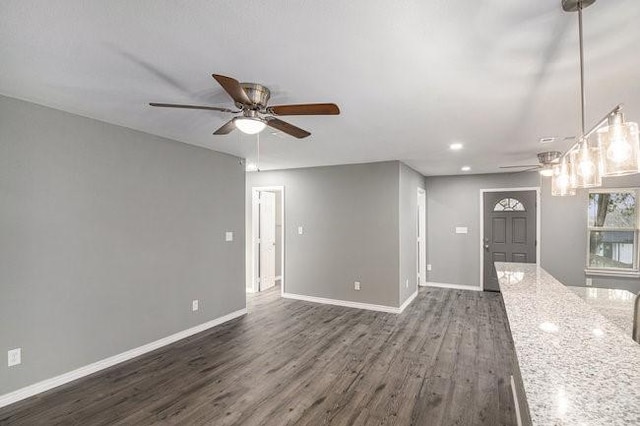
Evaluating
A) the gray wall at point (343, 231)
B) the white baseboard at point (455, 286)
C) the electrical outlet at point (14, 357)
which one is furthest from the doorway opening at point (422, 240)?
the electrical outlet at point (14, 357)

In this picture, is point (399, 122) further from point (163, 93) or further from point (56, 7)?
point (56, 7)

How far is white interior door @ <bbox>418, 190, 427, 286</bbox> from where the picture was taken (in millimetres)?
6738

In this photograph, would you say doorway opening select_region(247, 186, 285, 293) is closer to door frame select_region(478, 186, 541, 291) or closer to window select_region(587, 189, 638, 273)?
door frame select_region(478, 186, 541, 291)

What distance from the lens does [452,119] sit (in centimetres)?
296

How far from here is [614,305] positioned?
2648mm

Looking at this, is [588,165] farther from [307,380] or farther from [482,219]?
[482,219]

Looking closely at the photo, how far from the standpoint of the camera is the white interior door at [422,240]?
22.1ft

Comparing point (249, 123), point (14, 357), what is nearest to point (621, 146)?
point (249, 123)

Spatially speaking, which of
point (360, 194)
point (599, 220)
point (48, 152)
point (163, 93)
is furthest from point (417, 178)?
point (48, 152)

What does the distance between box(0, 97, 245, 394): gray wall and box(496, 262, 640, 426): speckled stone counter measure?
344 centimetres

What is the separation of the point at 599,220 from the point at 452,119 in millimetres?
4537

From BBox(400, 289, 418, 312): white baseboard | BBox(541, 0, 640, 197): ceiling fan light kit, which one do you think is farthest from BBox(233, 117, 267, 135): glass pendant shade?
BBox(400, 289, 418, 312): white baseboard

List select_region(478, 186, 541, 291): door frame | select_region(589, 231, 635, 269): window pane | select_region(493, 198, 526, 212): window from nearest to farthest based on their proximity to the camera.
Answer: select_region(589, 231, 635, 269): window pane
select_region(478, 186, 541, 291): door frame
select_region(493, 198, 526, 212): window

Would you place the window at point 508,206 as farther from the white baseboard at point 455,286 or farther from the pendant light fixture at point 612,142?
the pendant light fixture at point 612,142
